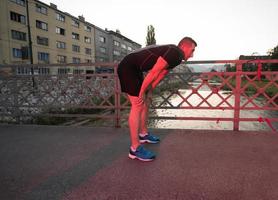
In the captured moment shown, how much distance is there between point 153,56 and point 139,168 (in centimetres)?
126

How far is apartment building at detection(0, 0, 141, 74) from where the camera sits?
71.5ft

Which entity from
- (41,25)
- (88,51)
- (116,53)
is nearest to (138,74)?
(41,25)

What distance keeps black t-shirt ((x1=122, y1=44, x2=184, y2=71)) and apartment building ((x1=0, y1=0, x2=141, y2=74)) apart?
1921 cm

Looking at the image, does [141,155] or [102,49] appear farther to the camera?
[102,49]

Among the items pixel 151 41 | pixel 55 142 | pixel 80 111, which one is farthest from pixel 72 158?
pixel 151 41

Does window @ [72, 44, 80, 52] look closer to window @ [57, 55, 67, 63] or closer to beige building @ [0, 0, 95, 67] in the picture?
beige building @ [0, 0, 95, 67]

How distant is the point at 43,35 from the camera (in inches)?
1083

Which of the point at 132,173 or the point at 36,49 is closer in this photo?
Answer: the point at 132,173

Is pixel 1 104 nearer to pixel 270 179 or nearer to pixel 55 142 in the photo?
pixel 55 142

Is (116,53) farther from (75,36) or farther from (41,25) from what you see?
(41,25)

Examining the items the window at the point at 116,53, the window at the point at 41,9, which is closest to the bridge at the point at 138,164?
the window at the point at 41,9

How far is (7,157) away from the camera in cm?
248

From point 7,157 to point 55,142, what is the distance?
0.70m

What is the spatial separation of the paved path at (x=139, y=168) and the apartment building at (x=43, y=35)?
1864cm
